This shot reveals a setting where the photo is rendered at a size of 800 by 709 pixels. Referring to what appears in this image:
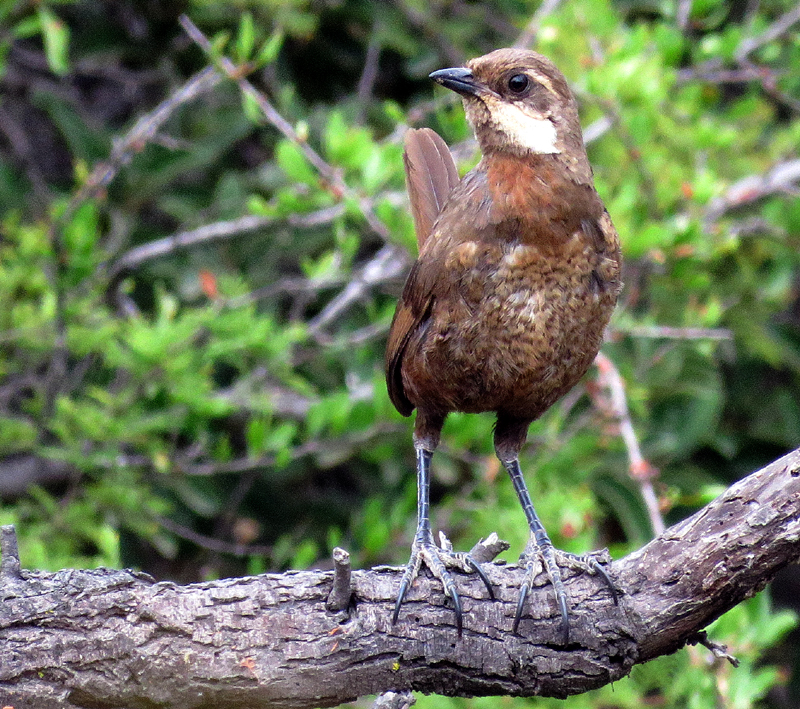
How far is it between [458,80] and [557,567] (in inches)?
50.0

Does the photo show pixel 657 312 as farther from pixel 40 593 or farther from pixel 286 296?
pixel 40 593

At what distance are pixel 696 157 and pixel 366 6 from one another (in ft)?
5.25

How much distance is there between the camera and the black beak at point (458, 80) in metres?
2.76

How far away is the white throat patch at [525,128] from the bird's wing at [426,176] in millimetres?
502

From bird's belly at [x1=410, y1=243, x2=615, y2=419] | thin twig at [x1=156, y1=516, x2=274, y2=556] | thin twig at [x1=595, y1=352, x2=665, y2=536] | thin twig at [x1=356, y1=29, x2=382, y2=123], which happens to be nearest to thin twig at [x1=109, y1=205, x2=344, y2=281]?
thin twig at [x1=356, y1=29, x2=382, y2=123]

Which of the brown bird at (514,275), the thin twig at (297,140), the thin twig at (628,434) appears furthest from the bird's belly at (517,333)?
the thin twig at (297,140)

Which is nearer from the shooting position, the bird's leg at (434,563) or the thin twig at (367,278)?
the bird's leg at (434,563)

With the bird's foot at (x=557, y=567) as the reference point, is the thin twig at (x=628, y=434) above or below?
above

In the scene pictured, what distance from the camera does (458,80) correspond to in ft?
9.12

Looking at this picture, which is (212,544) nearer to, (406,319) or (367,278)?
(367,278)

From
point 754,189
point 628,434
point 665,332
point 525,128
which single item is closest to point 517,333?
point 525,128

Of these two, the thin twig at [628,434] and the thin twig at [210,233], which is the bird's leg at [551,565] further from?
the thin twig at [210,233]

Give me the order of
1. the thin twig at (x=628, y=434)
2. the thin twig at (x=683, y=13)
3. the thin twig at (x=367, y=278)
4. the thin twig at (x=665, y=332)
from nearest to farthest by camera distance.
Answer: the thin twig at (x=628, y=434), the thin twig at (x=665, y=332), the thin twig at (x=367, y=278), the thin twig at (x=683, y=13)

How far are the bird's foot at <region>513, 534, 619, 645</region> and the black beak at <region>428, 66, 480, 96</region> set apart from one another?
46.3 inches
